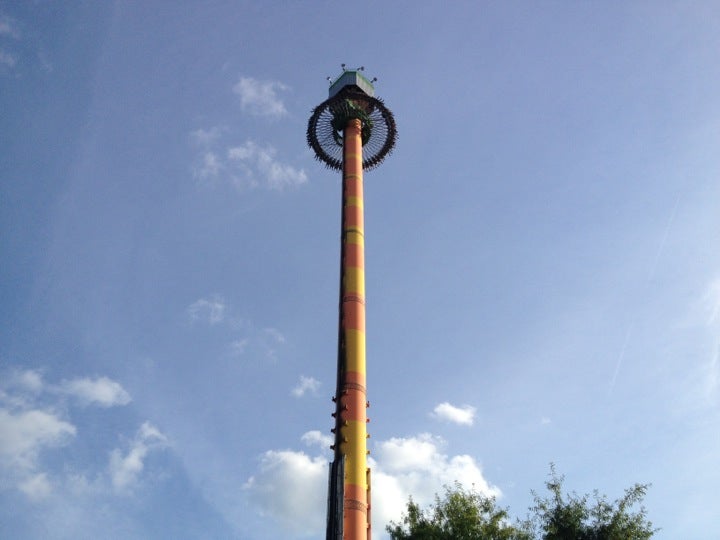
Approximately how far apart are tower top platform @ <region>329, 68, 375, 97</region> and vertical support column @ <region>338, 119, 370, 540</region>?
2585 mm

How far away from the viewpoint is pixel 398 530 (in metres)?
39.1

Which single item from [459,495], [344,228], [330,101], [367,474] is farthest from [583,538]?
[330,101]

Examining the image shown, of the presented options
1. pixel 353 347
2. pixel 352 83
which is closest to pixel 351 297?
pixel 353 347

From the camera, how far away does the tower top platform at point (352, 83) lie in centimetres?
4288

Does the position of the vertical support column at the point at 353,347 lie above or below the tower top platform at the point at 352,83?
below

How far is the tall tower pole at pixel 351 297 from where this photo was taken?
26188 millimetres

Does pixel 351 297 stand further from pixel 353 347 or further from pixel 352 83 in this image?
pixel 352 83

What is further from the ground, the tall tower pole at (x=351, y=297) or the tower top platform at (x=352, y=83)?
the tower top platform at (x=352, y=83)

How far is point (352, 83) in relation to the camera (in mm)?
42875

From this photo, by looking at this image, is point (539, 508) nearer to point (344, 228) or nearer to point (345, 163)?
point (344, 228)

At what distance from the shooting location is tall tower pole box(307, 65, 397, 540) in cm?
2619

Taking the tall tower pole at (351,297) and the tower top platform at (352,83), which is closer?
the tall tower pole at (351,297)

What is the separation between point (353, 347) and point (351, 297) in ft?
10.7

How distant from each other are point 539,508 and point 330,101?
30.0m
